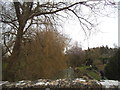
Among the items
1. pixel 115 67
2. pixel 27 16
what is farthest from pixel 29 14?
pixel 115 67

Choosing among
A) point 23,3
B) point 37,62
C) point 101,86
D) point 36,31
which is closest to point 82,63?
point 37,62

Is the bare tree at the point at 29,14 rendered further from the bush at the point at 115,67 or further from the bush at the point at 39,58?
the bush at the point at 115,67

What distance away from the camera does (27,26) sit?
18.2ft

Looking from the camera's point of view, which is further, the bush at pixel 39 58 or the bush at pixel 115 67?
the bush at pixel 115 67

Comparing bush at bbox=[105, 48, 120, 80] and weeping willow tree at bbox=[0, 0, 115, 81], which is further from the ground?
weeping willow tree at bbox=[0, 0, 115, 81]

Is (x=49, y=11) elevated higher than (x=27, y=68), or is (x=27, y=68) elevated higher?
(x=49, y=11)

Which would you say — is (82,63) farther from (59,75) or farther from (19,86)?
(19,86)

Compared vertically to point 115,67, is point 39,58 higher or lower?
higher

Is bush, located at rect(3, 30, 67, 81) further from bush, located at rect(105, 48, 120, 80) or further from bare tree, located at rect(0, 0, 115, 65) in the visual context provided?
bush, located at rect(105, 48, 120, 80)

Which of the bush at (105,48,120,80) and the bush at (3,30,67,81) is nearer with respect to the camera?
the bush at (3,30,67,81)

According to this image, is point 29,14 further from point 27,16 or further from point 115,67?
point 115,67

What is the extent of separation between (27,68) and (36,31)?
4.02ft

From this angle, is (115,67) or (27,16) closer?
(27,16)

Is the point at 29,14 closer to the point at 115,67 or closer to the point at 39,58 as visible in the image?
the point at 39,58
